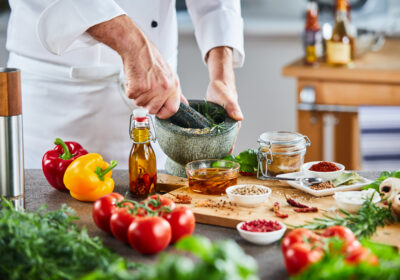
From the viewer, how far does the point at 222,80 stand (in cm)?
204

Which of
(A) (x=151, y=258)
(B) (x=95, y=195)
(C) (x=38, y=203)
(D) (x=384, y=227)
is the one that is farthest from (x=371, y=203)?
(C) (x=38, y=203)

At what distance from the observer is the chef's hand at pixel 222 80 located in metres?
1.90

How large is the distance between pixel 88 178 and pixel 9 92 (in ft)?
1.08

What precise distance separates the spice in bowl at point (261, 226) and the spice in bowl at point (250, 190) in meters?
0.19

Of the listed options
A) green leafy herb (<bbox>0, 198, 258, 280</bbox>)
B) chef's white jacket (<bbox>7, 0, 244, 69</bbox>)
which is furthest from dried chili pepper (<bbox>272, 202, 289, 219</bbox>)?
chef's white jacket (<bbox>7, 0, 244, 69</bbox>)

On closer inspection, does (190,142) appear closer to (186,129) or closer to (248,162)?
(186,129)

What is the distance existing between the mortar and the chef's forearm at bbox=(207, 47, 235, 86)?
1.06ft

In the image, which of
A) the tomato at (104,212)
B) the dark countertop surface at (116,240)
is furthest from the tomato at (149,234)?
the tomato at (104,212)

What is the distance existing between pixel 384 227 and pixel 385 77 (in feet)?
5.73

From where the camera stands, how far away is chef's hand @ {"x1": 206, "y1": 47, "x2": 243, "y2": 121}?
1.90 metres

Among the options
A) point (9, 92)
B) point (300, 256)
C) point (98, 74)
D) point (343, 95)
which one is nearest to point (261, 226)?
point (300, 256)

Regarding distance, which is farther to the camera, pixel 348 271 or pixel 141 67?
pixel 141 67

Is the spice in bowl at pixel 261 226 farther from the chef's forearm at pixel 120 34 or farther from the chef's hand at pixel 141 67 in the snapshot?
the chef's forearm at pixel 120 34

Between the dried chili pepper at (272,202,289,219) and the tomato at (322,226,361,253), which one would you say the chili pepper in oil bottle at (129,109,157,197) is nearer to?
the dried chili pepper at (272,202,289,219)
